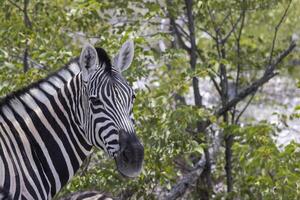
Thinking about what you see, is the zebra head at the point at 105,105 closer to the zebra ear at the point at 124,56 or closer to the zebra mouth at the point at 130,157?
the zebra mouth at the point at 130,157

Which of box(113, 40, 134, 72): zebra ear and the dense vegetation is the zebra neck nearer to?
box(113, 40, 134, 72): zebra ear

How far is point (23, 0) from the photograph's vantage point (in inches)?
373

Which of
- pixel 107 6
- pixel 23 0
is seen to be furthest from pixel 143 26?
pixel 23 0

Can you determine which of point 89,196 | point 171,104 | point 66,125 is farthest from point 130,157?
point 171,104

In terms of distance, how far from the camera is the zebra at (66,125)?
5.43 metres

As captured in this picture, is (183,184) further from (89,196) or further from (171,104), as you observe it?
(89,196)

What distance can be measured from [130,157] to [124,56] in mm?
1126

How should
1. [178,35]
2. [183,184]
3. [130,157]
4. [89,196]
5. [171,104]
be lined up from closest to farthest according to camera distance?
[130,157]
[89,196]
[183,184]
[171,104]
[178,35]

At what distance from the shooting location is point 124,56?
6121 mm

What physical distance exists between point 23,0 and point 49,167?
A: 430 cm

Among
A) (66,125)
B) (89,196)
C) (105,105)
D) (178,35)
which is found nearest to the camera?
(105,105)

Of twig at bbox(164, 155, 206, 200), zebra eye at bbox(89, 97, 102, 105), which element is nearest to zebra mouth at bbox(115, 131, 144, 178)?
zebra eye at bbox(89, 97, 102, 105)

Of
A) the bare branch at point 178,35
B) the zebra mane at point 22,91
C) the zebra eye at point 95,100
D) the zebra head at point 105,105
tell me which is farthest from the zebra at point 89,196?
the bare branch at point 178,35

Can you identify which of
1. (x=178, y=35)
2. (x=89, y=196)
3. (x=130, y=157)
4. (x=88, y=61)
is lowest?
(x=89, y=196)
